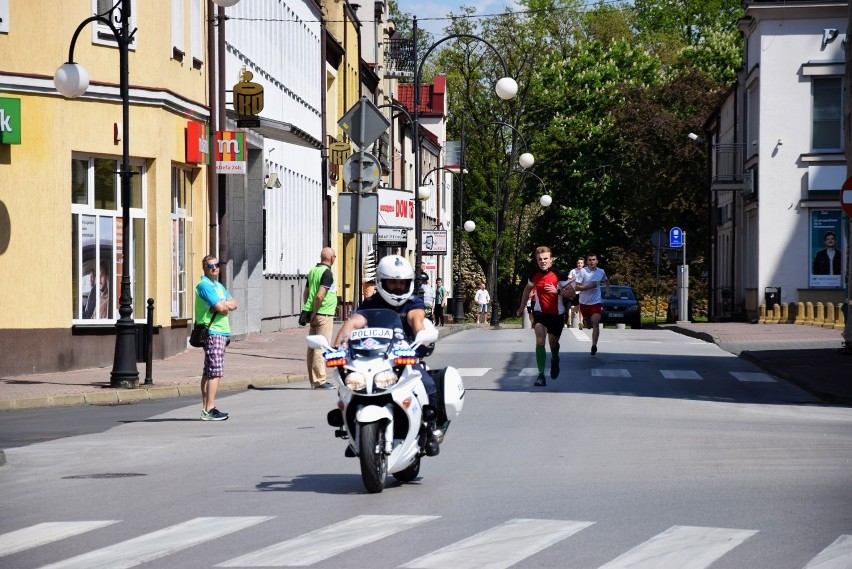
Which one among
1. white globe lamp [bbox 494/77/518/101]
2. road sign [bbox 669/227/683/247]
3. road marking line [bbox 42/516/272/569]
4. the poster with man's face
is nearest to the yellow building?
white globe lamp [bbox 494/77/518/101]

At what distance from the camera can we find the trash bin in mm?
47312

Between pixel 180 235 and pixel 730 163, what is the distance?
113 feet

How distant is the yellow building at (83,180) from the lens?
78.5ft

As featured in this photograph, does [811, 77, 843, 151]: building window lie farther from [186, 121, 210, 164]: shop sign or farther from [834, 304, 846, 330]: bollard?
[186, 121, 210, 164]: shop sign

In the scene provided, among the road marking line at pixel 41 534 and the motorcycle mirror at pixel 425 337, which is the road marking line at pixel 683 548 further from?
the road marking line at pixel 41 534

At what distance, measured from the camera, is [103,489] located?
11.0m

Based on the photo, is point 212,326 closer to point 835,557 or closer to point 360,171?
point 360,171

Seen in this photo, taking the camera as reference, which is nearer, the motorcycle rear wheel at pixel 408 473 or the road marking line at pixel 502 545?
the road marking line at pixel 502 545

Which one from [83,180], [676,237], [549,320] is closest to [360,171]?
[549,320]

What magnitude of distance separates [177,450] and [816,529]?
6.51m

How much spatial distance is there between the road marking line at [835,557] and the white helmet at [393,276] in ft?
12.1

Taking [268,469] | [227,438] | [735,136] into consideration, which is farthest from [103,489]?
[735,136]

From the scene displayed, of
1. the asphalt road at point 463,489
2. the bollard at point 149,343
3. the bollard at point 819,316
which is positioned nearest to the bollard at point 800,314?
the bollard at point 819,316

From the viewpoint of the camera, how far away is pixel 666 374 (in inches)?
925
